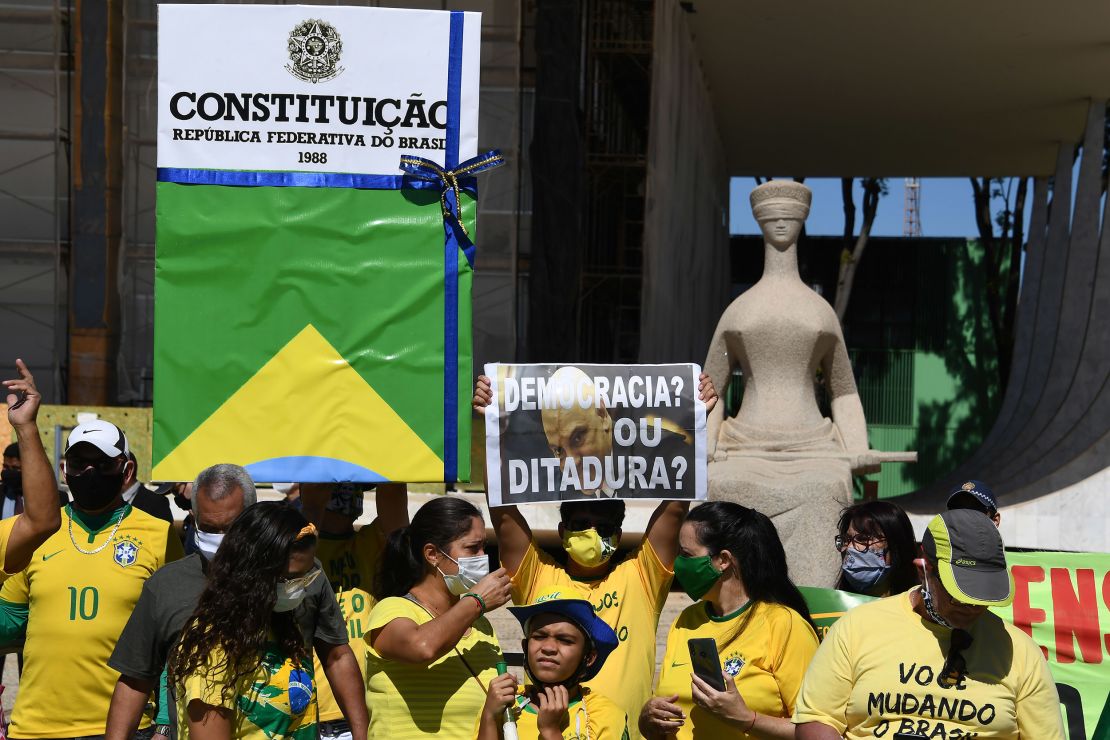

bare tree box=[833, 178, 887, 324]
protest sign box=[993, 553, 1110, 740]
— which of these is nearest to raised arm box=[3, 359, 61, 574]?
protest sign box=[993, 553, 1110, 740]

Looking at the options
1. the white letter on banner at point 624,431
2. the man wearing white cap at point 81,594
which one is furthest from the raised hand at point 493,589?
the man wearing white cap at point 81,594

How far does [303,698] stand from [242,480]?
2.55ft

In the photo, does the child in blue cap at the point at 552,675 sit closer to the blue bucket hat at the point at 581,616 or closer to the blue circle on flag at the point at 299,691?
the blue bucket hat at the point at 581,616

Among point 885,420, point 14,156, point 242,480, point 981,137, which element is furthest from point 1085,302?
point 242,480

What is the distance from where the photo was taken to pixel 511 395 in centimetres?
545

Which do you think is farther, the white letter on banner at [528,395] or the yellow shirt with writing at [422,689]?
the white letter on banner at [528,395]

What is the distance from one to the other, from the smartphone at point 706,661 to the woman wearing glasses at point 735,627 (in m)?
0.09

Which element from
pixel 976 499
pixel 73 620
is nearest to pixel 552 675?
pixel 73 620

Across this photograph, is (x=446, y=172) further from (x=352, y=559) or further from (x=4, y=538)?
(x=4, y=538)

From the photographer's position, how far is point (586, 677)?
4.16 meters

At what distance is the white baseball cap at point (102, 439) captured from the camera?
488 cm

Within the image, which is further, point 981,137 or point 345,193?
point 981,137

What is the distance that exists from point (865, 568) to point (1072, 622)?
135 centimetres

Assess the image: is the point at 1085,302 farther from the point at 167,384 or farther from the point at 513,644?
the point at 167,384
